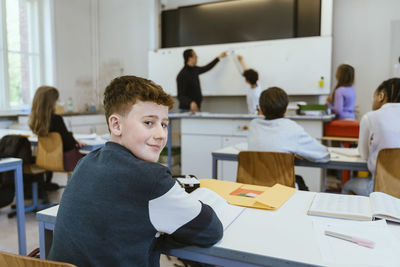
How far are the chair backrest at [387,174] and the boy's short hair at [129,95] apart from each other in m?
1.37

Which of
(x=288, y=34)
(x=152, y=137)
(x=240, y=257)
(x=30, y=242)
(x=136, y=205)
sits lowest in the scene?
(x=30, y=242)

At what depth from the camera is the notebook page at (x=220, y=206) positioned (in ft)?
3.78

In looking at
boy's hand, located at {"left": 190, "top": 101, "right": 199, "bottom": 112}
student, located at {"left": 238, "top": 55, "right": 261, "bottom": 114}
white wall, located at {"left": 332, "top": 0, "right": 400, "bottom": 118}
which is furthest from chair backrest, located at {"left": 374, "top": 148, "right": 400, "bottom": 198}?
white wall, located at {"left": 332, "top": 0, "right": 400, "bottom": 118}

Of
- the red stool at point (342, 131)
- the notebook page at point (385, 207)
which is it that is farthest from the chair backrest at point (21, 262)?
the red stool at point (342, 131)

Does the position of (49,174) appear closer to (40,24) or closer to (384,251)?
(40,24)

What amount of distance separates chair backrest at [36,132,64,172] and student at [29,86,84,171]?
0.05 m

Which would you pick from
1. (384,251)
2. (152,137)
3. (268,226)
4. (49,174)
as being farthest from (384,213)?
(49,174)

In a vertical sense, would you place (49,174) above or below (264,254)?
below

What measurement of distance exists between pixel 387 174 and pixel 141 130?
1486 mm

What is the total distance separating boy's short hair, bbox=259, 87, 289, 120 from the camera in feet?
7.28

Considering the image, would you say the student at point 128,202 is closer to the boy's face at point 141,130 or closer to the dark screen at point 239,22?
the boy's face at point 141,130

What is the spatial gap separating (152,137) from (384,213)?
31.1 inches

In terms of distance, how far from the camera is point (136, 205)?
872 millimetres

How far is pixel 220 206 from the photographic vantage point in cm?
125
